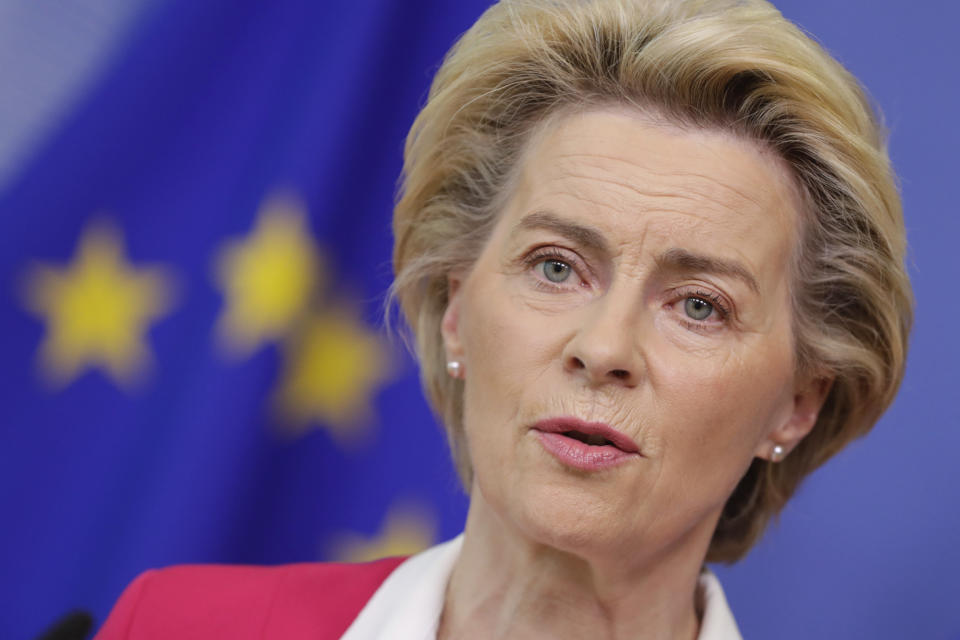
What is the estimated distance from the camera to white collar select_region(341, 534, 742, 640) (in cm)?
203

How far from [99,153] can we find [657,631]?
1.57 metres

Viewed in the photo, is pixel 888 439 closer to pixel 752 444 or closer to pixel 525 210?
pixel 752 444

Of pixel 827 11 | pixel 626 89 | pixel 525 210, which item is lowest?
pixel 525 210

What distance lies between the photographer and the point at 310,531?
2881 millimetres

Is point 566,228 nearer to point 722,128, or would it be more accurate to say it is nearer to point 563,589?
point 722,128

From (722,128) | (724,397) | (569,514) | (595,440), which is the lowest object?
(569,514)

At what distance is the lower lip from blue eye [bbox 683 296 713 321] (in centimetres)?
27

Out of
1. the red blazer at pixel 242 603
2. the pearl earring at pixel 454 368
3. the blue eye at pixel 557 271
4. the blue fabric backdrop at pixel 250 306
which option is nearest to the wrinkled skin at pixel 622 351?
the blue eye at pixel 557 271

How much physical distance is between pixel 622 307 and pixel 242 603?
3.14ft

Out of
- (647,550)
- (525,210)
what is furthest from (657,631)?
(525,210)

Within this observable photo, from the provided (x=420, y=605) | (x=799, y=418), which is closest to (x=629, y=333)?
(x=799, y=418)

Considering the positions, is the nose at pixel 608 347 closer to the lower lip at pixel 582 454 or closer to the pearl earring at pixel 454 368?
the lower lip at pixel 582 454

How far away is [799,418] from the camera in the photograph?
209cm

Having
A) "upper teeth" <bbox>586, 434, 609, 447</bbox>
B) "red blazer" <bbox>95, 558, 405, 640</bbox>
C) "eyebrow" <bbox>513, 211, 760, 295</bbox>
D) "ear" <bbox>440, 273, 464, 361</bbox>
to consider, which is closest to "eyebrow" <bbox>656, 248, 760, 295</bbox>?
"eyebrow" <bbox>513, 211, 760, 295</bbox>
